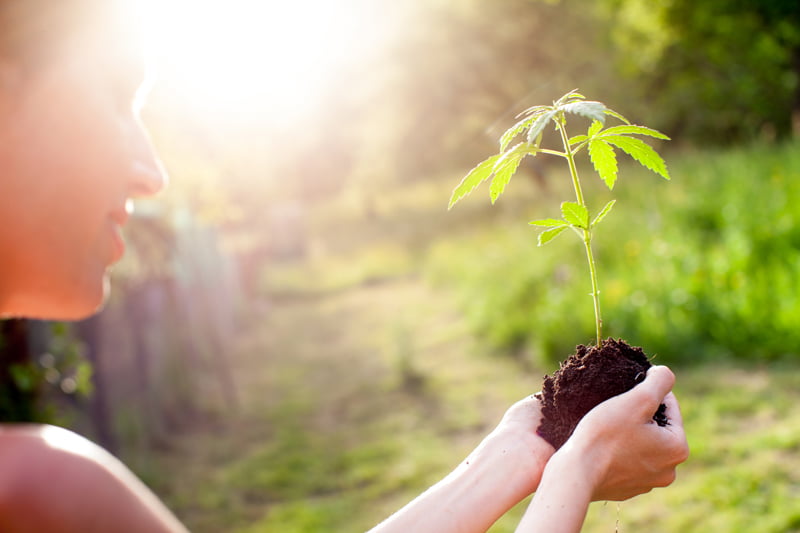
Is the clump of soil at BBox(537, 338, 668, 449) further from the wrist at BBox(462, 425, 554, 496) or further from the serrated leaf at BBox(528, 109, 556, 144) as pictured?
the serrated leaf at BBox(528, 109, 556, 144)

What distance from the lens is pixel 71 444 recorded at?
917 millimetres

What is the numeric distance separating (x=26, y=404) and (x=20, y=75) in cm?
333

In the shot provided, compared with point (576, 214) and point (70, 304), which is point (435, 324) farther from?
point (70, 304)

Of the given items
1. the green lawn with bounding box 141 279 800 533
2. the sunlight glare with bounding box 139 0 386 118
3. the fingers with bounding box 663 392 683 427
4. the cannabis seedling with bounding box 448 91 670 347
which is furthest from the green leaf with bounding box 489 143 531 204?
the green lawn with bounding box 141 279 800 533

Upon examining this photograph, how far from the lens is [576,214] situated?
1203 mm

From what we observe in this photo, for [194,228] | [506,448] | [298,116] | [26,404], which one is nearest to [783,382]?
[506,448]

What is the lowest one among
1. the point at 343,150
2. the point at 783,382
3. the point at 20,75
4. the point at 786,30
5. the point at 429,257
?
the point at 783,382

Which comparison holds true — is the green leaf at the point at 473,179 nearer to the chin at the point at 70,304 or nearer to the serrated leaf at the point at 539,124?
the serrated leaf at the point at 539,124

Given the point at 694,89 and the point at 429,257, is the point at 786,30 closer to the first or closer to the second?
the point at 694,89

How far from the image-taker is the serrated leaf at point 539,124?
3.54 ft

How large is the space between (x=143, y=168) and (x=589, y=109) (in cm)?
68

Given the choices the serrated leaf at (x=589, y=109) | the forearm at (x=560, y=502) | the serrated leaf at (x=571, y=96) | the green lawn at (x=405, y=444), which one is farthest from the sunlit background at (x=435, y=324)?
the forearm at (x=560, y=502)

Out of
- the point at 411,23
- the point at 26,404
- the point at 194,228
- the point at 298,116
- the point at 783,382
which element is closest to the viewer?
the point at 26,404

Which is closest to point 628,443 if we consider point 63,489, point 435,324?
point 63,489
